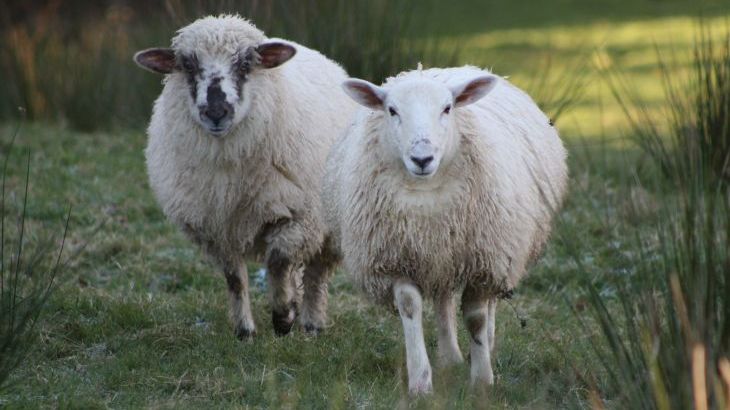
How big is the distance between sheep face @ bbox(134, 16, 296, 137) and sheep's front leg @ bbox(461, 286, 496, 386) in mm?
1364

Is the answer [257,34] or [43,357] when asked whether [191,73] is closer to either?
[257,34]

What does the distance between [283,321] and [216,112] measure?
3.38ft

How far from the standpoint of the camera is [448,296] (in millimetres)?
4988

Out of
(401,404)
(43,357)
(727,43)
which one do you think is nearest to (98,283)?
(43,357)

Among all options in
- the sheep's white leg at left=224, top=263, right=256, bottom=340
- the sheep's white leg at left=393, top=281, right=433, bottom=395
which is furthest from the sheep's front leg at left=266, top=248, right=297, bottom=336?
the sheep's white leg at left=393, top=281, right=433, bottom=395

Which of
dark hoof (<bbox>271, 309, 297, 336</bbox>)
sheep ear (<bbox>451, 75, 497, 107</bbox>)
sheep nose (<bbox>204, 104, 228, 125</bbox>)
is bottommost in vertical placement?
dark hoof (<bbox>271, 309, 297, 336</bbox>)

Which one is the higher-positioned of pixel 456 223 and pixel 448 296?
pixel 456 223

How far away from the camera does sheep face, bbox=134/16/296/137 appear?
18.1ft

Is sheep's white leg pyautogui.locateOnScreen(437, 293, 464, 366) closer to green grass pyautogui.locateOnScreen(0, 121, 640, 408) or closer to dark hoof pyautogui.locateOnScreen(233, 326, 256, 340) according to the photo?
green grass pyautogui.locateOnScreen(0, 121, 640, 408)

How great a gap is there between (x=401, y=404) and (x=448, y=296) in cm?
84

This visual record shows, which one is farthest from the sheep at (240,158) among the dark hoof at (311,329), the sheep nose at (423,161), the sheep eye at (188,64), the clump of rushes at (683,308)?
the clump of rushes at (683,308)

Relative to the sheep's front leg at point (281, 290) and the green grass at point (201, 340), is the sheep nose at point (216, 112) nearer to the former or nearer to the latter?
the sheep's front leg at point (281, 290)

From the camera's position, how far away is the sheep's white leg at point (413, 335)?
15.3 ft

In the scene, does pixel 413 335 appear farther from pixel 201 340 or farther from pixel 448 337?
pixel 201 340
